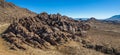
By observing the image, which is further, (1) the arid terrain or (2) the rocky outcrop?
(2) the rocky outcrop

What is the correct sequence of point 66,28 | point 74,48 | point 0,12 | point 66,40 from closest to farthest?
1. point 74,48
2. point 66,40
3. point 66,28
4. point 0,12

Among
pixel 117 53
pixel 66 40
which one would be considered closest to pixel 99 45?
pixel 117 53

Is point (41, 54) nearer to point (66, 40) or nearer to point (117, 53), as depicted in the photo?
point (66, 40)

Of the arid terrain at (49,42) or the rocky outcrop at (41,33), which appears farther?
the rocky outcrop at (41,33)

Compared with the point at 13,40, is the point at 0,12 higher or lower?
higher

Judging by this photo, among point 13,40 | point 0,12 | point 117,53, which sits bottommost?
point 117,53

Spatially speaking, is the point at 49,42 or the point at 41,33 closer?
the point at 49,42

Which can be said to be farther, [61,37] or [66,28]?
[66,28]

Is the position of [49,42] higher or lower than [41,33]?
lower
